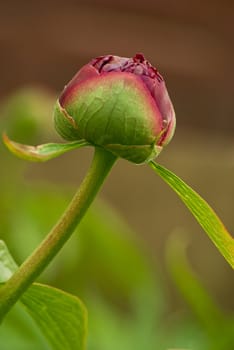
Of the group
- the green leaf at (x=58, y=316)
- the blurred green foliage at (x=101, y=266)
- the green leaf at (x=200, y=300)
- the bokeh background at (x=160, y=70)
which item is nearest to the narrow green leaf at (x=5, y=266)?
the green leaf at (x=58, y=316)

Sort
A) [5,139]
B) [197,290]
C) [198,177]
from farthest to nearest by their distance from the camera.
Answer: [198,177]
[197,290]
[5,139]

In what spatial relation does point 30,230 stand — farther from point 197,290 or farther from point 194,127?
point 194,127

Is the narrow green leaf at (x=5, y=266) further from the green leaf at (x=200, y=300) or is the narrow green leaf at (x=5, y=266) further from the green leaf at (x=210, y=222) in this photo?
the green leaf at (x=200, y=300)

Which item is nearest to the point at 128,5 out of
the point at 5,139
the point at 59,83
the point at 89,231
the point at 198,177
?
the point at 59,83

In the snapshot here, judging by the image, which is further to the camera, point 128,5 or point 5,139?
point 128,5

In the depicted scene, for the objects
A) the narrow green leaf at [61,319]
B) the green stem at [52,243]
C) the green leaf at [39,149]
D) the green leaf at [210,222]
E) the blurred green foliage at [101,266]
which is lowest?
the blurred green foliage at [101,266]

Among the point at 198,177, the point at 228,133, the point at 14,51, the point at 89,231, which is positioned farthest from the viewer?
the point at 228,133

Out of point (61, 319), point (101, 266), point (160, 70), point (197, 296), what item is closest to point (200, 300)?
point (197, 296)

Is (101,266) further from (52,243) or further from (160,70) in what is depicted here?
(160,70)
